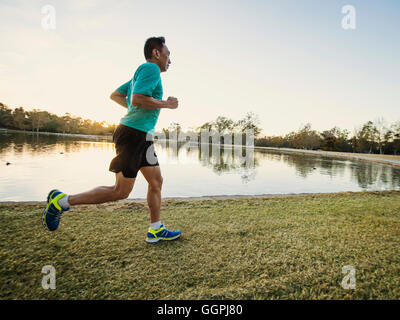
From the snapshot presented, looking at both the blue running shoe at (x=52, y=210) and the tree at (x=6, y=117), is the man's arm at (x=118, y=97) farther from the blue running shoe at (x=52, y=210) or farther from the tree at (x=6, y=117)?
the tree at (x=6, y=117)

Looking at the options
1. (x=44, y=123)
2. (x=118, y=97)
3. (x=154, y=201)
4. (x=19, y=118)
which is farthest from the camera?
(x=44, y=123)

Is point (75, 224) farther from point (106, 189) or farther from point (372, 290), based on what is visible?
point (372, 290)

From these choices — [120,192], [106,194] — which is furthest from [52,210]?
[120,192]

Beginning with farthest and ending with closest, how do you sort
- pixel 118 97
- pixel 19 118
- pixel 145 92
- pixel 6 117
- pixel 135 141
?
pixel 19 118, pixel 6 117, pixel 118 97, pixel 135 141, pixel 145 92

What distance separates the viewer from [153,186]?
2.22 m

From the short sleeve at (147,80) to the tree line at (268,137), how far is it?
62087mm

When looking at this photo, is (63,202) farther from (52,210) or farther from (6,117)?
(6,117)

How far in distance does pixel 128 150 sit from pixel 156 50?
3.34 ft

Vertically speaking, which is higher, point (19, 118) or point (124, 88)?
point (19, 118)

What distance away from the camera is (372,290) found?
5.09 feet

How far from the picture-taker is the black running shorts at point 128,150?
6.32 ft

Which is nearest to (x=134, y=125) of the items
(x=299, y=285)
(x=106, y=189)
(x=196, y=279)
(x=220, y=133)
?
(x=106, y=189)
